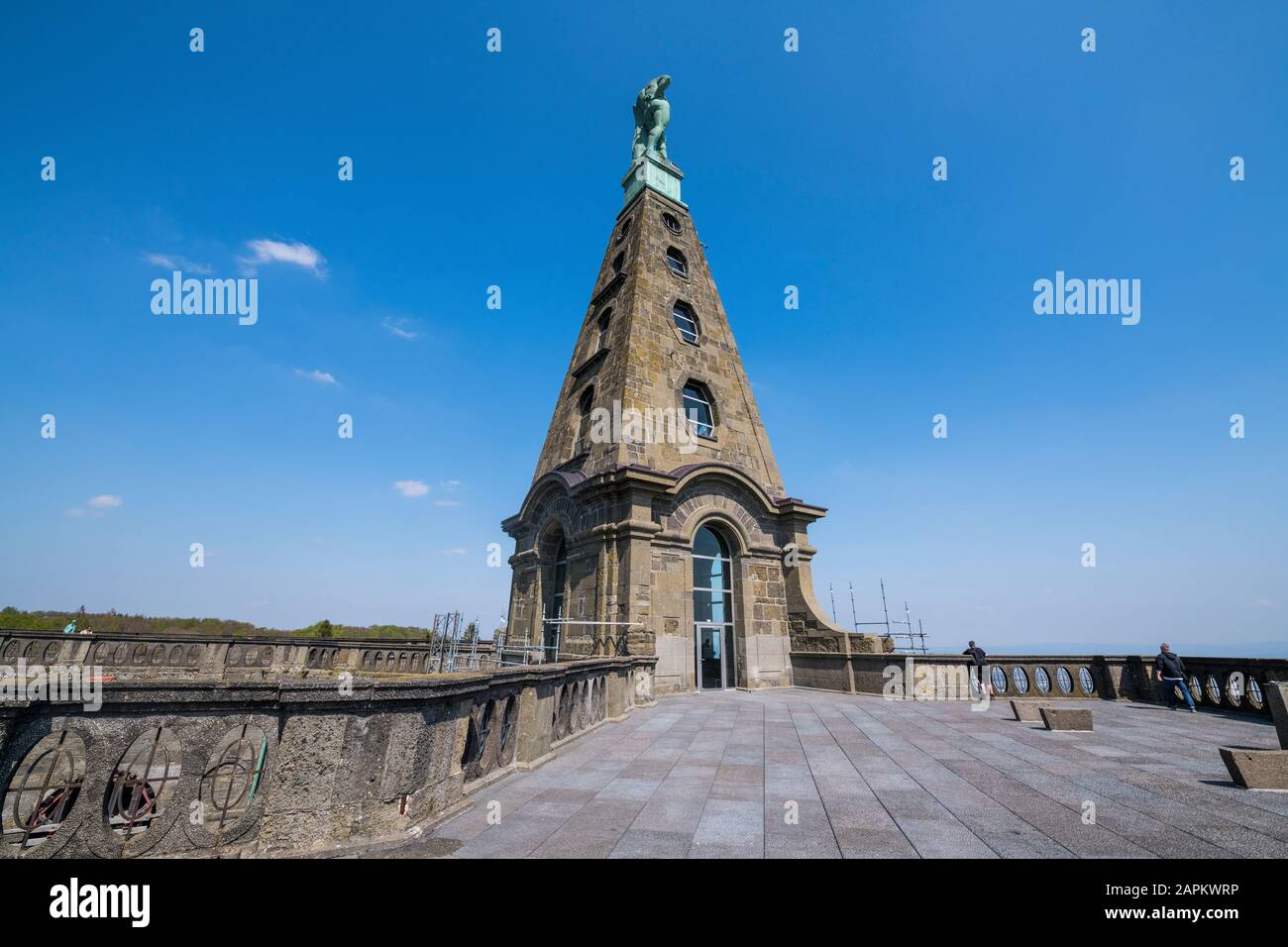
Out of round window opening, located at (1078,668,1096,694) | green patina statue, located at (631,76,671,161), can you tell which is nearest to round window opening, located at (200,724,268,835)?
round window opening, located at (1078,668,1096,694)

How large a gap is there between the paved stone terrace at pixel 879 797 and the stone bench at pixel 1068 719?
0.23 metres

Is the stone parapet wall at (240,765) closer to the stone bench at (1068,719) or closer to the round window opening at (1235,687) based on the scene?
the stone bench at (1068,719)

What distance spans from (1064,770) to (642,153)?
23574 mm

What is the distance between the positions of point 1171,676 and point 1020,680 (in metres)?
2.77

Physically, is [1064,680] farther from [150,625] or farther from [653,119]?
[150,625]

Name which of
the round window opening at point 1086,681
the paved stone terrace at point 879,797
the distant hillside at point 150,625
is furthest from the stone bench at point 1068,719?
the distant hillside at point 150,625

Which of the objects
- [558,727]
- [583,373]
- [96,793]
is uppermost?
[583,373]

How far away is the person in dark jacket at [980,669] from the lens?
42.0 ft

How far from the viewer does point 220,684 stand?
3504mm

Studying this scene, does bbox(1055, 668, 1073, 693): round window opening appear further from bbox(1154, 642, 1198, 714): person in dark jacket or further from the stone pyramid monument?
the stone pyramid monument
